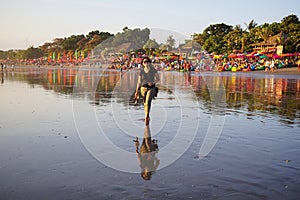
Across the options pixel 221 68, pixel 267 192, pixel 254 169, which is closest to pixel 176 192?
pixel 267 192

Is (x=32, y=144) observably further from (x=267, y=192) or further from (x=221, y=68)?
(x=221, y=68)

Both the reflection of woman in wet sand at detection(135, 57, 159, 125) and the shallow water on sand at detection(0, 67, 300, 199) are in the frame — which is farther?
the reflection of woman in wet sand at detection(135, 57, 159, 125)

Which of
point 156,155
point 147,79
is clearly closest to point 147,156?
point 156,155

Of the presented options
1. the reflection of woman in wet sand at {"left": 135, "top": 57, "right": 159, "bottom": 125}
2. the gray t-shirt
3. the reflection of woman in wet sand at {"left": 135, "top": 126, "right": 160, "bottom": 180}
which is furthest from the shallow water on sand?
the gray t-shirt

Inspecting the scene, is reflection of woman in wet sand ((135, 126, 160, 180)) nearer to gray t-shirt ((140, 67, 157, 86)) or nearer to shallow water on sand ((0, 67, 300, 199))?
shallow water on sand ((0, 67, 300, 199))

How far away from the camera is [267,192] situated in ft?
13.0

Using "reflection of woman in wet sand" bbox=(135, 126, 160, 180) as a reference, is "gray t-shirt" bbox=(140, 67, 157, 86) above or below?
above

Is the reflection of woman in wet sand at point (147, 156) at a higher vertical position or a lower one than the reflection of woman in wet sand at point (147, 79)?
lower

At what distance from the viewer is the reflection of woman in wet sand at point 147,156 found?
15.5 feet

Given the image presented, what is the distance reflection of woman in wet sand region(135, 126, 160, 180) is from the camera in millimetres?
4721

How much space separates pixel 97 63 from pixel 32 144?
81609mm

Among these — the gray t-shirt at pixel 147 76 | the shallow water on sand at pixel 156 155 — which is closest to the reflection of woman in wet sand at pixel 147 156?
the shallow water on sand at pixel 156 155

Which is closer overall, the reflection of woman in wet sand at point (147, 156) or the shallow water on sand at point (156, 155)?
the shallow water on sand at point (156, 155)

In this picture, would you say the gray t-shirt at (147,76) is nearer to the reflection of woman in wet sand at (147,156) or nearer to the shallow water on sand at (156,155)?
the shallow water on sand at (156,155)
